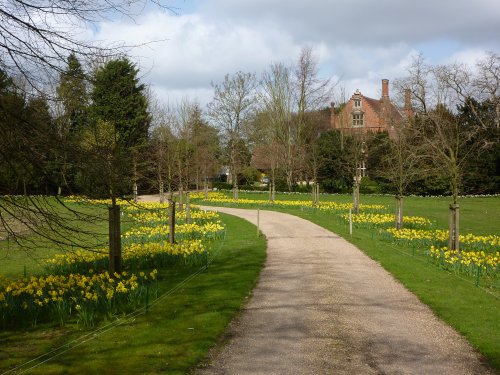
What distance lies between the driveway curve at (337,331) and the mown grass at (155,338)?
0.32 m

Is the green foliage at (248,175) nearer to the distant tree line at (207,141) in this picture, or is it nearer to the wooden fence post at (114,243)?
the distant tree line at (207,141)

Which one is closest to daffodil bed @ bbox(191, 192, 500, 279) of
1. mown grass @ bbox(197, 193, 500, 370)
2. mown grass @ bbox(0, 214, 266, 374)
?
mown grass @ bbox(197, 193, 500, 370)

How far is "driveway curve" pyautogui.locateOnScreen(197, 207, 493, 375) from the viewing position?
18.7ft

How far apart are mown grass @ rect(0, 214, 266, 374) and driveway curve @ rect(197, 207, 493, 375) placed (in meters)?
0.32

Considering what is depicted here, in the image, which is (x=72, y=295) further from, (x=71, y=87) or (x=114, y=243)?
(x=71, y=87)

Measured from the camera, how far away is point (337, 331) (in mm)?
6980

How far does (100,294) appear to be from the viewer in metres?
7.51

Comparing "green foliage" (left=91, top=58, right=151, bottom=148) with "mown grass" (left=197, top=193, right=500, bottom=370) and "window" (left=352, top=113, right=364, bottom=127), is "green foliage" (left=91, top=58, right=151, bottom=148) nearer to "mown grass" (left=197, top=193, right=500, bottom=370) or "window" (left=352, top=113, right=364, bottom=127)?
"mown grass" (left=197, top=193, right=500, bottom=370)

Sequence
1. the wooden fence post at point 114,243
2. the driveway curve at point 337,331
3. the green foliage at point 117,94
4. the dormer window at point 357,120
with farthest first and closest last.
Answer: the dormer window at point 357,120
the wooden fence post at point 114,243
the green foliage at point 117,94
the driveway curve at point 337,331

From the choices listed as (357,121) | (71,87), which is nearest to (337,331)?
(71,87)

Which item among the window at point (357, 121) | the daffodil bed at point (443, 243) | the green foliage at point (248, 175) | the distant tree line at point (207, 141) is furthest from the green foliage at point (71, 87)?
the green foliage at point (248, 175)

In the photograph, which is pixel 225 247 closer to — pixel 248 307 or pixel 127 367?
pixel 248 307

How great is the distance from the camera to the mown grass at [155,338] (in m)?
5.58

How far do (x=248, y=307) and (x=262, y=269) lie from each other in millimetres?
3297
